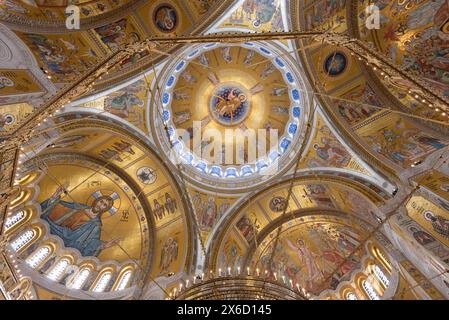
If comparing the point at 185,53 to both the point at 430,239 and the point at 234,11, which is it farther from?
the point at 430,239

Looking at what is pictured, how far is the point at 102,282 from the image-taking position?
1280cm

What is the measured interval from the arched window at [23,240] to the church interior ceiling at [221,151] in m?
0.06

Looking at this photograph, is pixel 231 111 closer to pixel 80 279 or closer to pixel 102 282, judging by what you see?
pixel 102 282

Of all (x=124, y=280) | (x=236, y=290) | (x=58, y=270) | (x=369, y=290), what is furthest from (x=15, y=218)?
(x=369, y=290)

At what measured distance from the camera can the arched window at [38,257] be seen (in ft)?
37.3

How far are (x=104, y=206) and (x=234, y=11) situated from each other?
34.2ft

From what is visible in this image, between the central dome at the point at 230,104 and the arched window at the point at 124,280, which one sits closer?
the arched window at the point at 124,280

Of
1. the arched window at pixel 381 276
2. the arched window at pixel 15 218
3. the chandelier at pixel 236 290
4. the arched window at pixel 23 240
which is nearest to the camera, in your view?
the chandelier at pixel 236 290

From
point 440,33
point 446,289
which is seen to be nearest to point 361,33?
point 440,33

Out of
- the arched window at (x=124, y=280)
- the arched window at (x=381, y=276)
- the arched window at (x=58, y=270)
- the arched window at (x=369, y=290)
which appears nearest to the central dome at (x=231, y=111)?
the arched window at (x=124, y=280)

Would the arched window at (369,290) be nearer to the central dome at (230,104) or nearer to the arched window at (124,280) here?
the central dome at (230,104)

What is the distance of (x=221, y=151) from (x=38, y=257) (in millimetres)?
9681

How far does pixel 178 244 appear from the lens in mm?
13281
